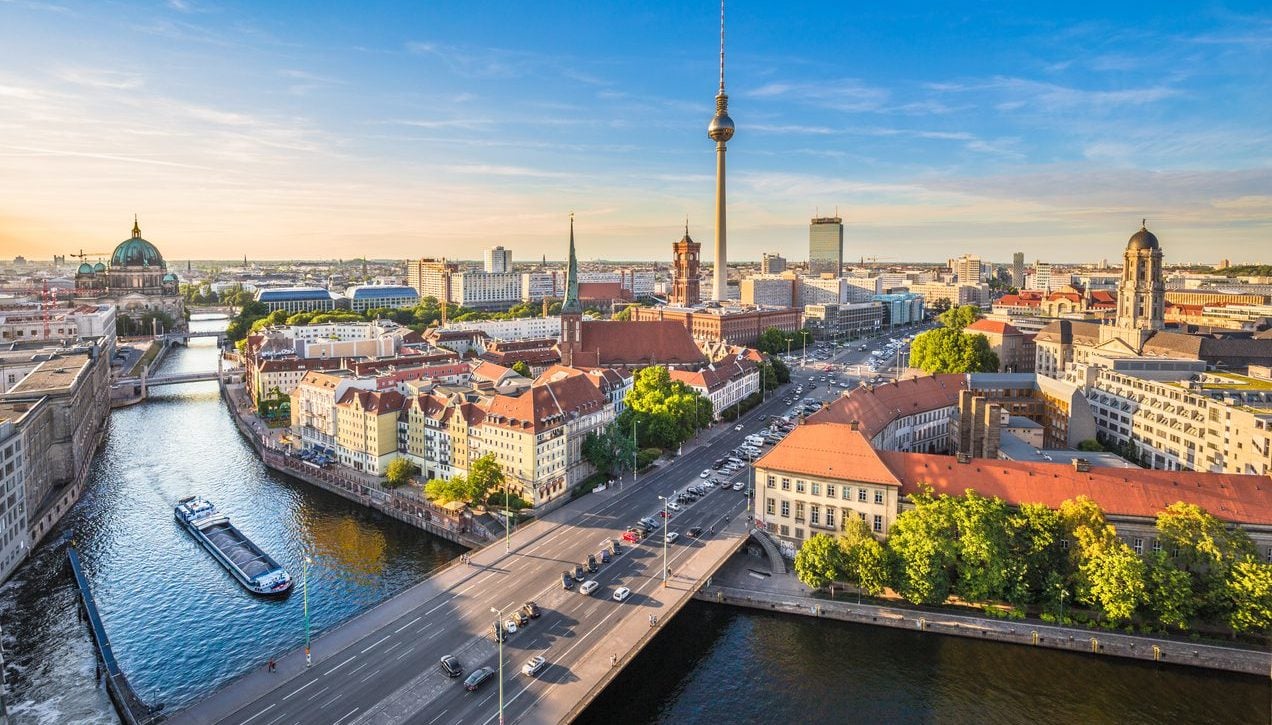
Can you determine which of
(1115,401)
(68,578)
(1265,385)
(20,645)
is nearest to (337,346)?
(68,578)

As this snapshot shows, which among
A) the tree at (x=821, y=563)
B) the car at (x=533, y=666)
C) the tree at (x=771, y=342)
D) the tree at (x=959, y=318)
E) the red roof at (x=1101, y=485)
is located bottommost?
the car at (x=533, y=666)

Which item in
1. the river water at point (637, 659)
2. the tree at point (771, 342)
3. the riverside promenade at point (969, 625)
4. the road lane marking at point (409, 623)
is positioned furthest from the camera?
the tree at point (771, 342)

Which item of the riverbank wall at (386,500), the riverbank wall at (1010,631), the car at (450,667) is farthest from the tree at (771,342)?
the car at (450,667)

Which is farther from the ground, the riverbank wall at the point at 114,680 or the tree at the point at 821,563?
the tree at the point at 821,563

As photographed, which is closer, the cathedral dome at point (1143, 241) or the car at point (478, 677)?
the car at point (478, 677)

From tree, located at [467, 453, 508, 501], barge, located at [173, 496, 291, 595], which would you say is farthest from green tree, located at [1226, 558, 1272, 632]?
barge, located at [173, 496, 291, 595]

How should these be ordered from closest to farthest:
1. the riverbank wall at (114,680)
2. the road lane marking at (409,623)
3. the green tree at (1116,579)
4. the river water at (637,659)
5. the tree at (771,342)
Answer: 1. the riverbank wall at (114,680)
2. the river water at (637,659)
3. the green tree at (1116,579)
4. the road lane marking at (409,623)
5. the tree at (771,342)

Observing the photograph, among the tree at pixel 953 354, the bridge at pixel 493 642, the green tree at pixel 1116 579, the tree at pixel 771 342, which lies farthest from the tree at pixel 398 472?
the tree at pixel 771 342

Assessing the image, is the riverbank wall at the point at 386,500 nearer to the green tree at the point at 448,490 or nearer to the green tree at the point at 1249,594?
the green tree at the point at 448,490

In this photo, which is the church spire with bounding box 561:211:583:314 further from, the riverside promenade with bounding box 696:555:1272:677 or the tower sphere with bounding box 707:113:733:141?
the tower sphere with bounding box 707:113:733:141
